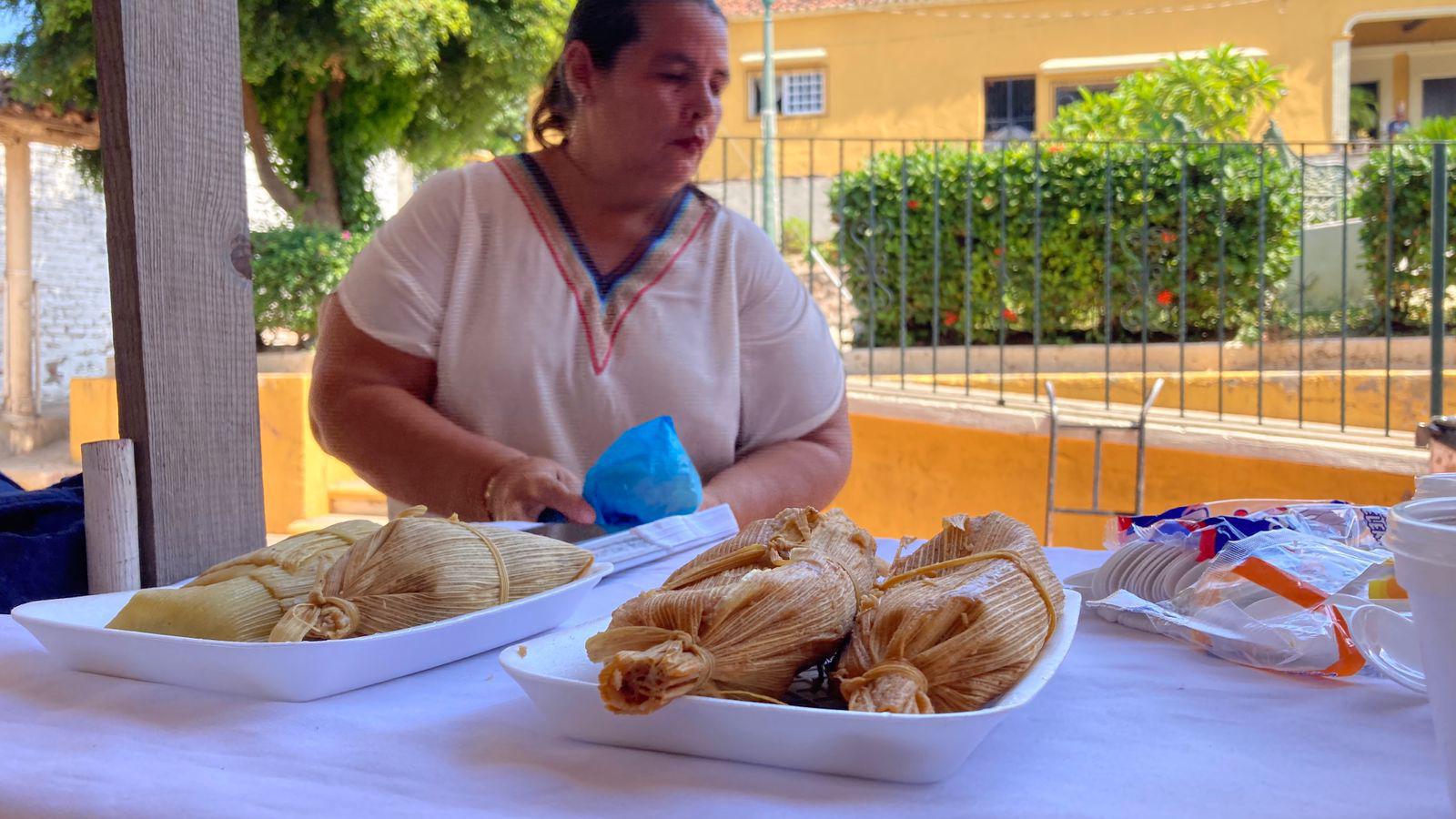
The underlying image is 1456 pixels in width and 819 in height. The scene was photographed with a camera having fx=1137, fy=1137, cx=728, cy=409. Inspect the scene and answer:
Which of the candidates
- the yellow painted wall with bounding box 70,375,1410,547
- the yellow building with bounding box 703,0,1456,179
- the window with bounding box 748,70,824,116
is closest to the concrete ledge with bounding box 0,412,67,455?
the yellow painted wall with bounding box 70,375,1410,547

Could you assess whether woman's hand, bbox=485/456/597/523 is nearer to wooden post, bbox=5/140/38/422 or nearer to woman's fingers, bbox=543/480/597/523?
woman's fingers, bbox=543/480/597/523

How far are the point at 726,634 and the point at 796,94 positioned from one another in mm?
11957

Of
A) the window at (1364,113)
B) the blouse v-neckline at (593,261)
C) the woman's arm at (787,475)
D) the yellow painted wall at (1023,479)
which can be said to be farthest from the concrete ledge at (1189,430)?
the window at (1364,113)

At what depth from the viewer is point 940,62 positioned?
1135cm

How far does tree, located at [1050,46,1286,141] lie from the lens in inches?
320

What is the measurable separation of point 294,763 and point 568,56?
3.72 feet

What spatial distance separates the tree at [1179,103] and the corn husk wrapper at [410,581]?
7754 millimetres

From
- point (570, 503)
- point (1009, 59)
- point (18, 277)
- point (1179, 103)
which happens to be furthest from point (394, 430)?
point (1009, 59)

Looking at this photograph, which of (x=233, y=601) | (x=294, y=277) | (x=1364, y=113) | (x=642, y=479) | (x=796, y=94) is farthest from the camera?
(x=796, y=94)

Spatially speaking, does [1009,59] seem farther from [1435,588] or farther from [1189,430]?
[1435,588]

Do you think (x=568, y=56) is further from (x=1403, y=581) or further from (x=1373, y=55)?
(x=1373, y=55)

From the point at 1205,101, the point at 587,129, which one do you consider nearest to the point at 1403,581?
the point at 587,129

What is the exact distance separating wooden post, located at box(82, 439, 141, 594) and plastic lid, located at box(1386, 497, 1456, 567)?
873 millimetres

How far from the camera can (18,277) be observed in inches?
216
